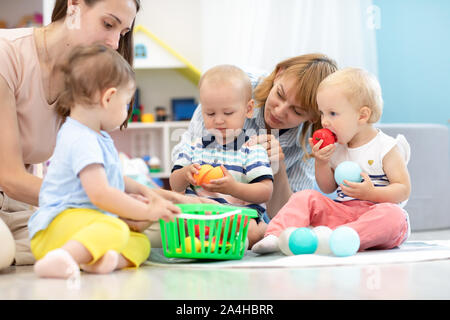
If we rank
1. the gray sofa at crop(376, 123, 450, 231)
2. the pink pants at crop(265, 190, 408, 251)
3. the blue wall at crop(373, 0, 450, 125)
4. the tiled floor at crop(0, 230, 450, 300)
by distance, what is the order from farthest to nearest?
the blue wall at crop(373, 0, 450, 125), the gray sofa at crop(376, 123, 450, 231), the pink pants at crop(265, 190, 408, 251), the tiled floor at crop(0, 230, 450, 300)

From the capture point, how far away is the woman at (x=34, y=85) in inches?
50.6

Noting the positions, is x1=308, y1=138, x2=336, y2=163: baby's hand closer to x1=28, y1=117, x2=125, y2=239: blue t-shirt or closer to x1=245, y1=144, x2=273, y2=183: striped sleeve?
x1=245, y1=144, x2=273, y2=183: striped sleeve

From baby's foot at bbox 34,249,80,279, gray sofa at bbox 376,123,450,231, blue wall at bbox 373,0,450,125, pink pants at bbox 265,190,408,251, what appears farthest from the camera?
blue wall at bbox 373,0,450,125

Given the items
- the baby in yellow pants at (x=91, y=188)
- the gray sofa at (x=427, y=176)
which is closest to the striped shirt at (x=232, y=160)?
the baby in yellow pants at (x=91, y=188)

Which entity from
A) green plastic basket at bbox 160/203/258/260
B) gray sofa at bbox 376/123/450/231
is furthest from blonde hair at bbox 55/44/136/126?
gray sofa at bbox 376/123/450/231

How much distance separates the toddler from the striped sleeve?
0.34 feet

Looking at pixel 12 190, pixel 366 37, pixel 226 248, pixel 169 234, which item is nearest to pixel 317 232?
pixel 226 248

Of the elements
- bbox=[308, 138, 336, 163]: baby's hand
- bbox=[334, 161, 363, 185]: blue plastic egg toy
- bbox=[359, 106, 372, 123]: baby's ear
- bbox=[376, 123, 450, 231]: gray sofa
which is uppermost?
bbox=[359, 106, 372, 123]: baby's ear

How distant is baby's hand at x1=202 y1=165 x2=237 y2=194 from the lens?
56.1 inches

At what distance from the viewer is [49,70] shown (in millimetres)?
1441

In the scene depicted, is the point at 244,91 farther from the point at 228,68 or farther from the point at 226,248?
the point at 226,248

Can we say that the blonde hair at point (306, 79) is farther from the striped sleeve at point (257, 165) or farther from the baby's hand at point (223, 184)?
the baby's hand at point (223, 184)

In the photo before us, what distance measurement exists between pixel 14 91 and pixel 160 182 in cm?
221
